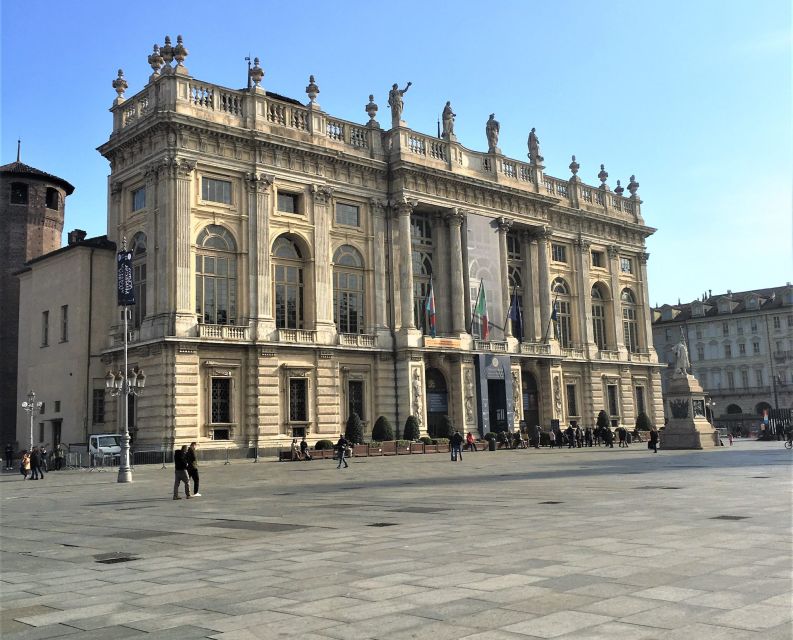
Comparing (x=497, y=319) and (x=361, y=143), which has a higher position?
(x=361, y=143)

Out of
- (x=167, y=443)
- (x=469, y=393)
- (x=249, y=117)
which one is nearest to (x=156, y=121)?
(x=249, y=117)

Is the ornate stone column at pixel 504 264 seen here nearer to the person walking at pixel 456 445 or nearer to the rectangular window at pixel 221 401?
the person walking at pixel 456 445

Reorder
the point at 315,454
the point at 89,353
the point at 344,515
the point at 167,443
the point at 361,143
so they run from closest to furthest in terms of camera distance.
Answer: the point at 344,515 → the point at 167,443 → the point at 315,454 → the point at 89,353 → the point at 361,143

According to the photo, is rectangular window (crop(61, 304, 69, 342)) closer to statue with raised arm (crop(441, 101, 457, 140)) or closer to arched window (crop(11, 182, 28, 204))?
arched window (crop(11, 182, 28, 204))

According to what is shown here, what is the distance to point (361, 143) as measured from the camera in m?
52.7

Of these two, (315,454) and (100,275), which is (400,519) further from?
(100,275)

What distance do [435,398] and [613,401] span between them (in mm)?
21912

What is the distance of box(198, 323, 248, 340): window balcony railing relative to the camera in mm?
42719

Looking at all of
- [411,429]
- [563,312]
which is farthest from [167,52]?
[563,312]

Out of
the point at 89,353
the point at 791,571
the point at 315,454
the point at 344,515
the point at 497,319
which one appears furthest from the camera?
the point at 497,319

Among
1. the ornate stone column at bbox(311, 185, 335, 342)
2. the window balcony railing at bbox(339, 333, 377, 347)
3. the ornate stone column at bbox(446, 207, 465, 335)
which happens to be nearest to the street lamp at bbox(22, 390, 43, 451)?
the ornate stone column at bbox(311, 185, 335, 342)

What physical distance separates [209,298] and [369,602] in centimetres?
3800

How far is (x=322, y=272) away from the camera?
159ft

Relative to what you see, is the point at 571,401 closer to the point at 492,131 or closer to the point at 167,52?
the point at 492,131
